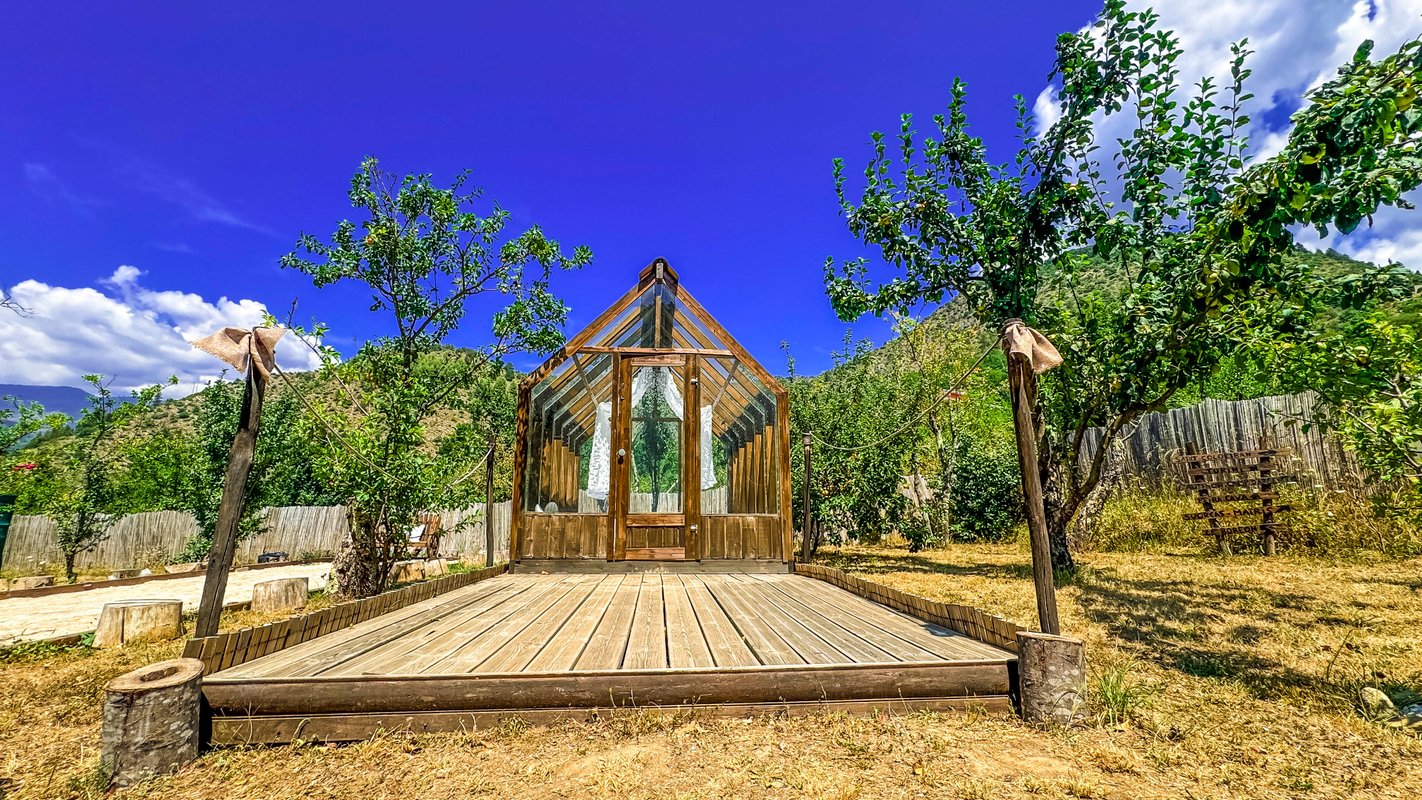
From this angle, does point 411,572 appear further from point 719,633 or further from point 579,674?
point 579,674

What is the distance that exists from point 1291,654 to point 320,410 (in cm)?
795

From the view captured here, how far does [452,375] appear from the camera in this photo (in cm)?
793

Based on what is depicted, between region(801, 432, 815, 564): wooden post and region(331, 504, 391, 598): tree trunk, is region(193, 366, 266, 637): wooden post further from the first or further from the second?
region(801, 432, 815, 564): wooden post

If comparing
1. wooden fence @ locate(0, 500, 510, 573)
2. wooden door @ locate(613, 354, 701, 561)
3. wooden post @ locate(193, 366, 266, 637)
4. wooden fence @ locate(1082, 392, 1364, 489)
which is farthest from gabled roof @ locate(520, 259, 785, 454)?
wooden fence @ locate(0, 500, 510, 573)

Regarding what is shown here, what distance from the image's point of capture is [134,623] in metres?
5.31

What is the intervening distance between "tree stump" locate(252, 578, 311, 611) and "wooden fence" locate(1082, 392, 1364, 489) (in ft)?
39.1

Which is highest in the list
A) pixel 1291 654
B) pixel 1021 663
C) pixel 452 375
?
pixel 452 375

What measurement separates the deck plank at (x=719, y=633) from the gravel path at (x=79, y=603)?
14.8 ft

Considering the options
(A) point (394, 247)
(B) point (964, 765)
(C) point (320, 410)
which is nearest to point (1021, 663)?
(B) point (964, 765)

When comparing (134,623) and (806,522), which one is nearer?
(134,623)

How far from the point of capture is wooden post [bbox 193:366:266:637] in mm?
2891

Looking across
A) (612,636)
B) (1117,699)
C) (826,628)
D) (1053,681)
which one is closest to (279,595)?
(612,636)

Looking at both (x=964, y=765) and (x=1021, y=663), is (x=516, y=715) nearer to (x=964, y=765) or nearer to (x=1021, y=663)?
(x=964, y=765)

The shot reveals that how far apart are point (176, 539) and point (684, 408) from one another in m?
17.4
